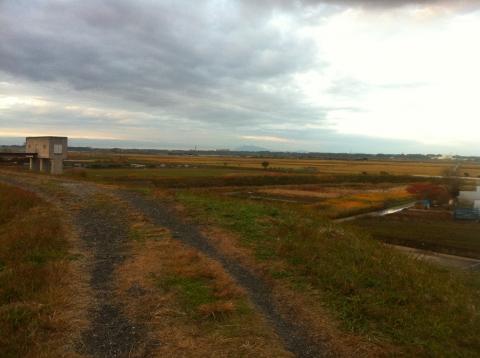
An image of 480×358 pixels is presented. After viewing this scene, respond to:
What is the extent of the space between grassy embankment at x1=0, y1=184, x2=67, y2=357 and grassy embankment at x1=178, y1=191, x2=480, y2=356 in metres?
3.64

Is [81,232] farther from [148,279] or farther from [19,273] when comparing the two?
[148,279]

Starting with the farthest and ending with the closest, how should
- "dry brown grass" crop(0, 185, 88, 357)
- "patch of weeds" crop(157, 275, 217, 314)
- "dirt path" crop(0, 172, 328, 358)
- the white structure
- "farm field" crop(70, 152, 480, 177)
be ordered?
"farm field" crop(70, 152, 480, 177) < the white structure < "patch of weeds" crop(157, 275, 217, 314) < "dirt path" crop(0, 172, 328, 358) < "dry brown grass" crop(0, 185, 88, 357)

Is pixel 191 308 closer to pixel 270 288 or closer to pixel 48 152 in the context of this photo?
pixel 270 288

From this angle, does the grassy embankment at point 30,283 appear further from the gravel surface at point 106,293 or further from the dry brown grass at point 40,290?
the gravel surface at point 106,293

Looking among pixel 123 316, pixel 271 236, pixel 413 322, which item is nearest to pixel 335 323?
pixel 413 322

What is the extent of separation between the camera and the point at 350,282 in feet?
21.6

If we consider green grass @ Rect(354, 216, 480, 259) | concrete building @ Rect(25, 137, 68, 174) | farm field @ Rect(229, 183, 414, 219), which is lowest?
green grass @ Rect(354, 216, 480, 259)

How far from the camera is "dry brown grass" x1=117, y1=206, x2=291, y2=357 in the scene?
456cm

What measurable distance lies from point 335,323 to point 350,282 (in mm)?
1433

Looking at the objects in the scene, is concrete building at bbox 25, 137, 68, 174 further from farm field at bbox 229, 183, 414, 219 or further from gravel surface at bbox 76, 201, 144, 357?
farm field at bbox 229, 183, 414, 219

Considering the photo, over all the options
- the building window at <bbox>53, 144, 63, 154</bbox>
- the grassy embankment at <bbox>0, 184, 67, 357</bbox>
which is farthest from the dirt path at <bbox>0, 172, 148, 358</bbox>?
the building window at <bbox>53, 144, 63, 154</bbox>

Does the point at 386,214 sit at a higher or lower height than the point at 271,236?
lower

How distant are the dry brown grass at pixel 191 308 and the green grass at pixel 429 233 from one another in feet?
65.5

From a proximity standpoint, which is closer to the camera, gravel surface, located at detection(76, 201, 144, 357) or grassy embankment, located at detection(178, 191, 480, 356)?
gravel surface, located at detection(76, 201, 144, 357)
